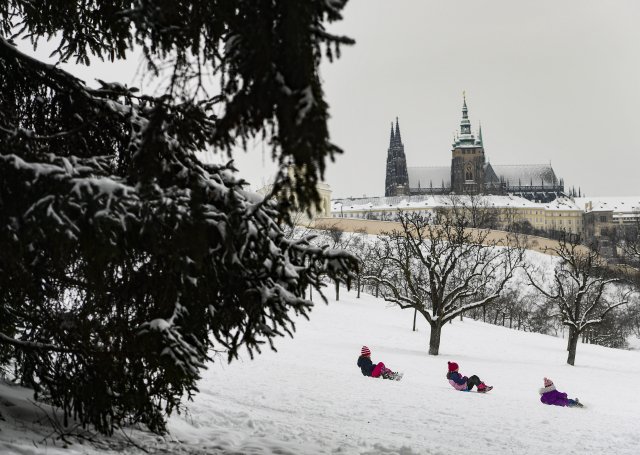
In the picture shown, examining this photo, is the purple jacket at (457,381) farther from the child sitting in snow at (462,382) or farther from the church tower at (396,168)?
the church tower at (396,168)

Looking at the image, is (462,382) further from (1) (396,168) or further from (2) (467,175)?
(1) (396,168)

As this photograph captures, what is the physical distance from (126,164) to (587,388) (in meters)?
16.8

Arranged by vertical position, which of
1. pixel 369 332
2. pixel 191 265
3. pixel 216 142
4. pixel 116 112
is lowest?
pixel 369 332

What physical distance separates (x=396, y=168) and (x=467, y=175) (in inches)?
681

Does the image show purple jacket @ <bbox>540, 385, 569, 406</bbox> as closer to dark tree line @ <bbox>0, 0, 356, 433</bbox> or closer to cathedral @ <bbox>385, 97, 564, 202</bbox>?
dark tree line @ <bbox>0, 0, 356, 433</bbox>

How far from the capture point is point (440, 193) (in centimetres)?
15325

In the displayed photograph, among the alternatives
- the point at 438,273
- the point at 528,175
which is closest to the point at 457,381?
the point at 438,273

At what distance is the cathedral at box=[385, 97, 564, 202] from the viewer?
491ft

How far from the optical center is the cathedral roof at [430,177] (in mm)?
157375

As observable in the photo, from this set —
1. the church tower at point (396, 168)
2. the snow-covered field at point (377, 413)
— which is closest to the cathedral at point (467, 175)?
the church tower at point (396, 168)

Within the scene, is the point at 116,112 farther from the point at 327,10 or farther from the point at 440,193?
the point at 440,193

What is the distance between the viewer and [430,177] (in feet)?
521

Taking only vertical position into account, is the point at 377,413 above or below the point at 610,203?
below

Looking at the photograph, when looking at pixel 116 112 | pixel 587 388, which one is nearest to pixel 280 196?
pixel 116 112
